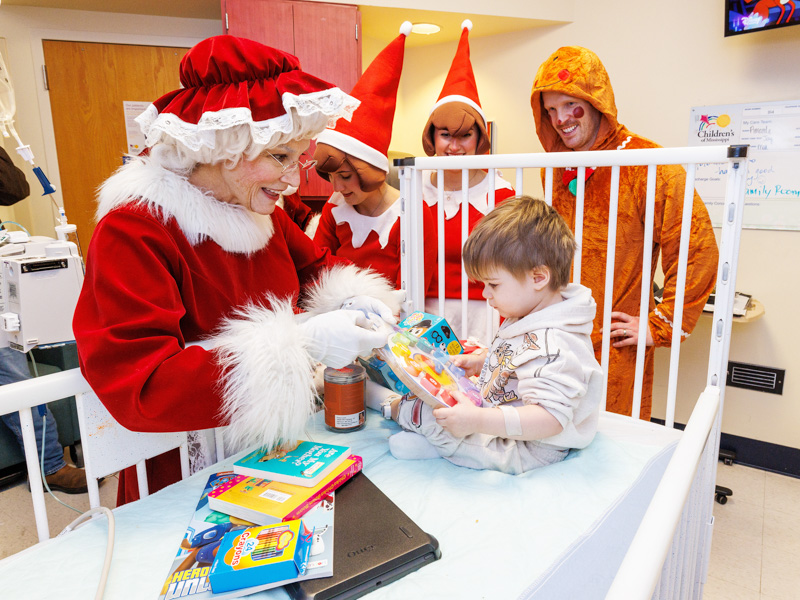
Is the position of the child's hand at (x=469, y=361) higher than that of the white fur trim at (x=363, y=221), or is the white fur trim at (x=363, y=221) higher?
the white fur trim at (x=363, y=221)

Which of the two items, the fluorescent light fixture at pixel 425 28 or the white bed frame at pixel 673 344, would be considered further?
the fluorescent light fixture at pixel 425 28

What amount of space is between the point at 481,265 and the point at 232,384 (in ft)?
1.72

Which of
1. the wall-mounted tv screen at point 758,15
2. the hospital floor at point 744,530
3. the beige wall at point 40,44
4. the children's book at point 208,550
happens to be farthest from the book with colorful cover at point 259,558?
the beige wall at point 40,44

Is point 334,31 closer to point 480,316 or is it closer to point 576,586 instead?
point 480,316

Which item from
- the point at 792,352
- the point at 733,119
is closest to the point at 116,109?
the point at 733,119

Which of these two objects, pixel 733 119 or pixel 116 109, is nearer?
pixel 733 119

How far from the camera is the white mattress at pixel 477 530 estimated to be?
768 mm

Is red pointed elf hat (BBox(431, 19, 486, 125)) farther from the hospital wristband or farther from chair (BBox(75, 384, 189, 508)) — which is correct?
chair (BBox(75, 384, 189, 508))

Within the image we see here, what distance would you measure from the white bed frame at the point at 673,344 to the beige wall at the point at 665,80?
5.67 ft

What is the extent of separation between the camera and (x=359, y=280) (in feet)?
4.36

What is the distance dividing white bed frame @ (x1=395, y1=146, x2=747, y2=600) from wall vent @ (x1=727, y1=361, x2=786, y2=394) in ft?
5.84

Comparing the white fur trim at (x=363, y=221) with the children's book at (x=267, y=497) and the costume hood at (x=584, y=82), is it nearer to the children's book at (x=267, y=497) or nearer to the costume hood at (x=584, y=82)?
the costume hood at (x=584, y=82)

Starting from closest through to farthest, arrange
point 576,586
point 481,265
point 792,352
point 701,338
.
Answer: point 576,586 < point 481,265 < point 792,352 < point 701,338

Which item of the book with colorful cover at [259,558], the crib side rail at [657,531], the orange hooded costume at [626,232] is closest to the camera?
the crib side rail at [657,531]
